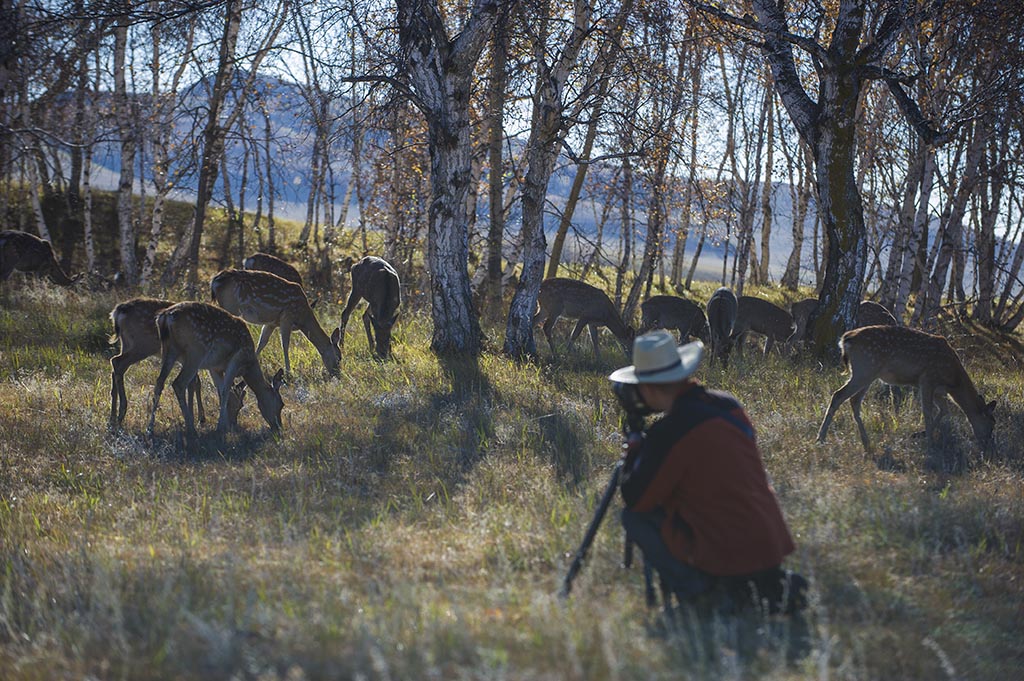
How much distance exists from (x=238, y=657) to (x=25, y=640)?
50.5 inches

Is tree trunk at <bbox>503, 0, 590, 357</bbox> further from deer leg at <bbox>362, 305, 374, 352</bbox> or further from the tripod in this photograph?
the tripod

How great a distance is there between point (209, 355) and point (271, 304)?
3406mm

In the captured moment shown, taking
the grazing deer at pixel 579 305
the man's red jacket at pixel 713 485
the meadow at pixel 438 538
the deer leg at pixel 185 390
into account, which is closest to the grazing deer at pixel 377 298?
the meadow at pixel 438 538

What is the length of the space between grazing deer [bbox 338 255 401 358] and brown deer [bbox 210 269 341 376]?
2.55 ft

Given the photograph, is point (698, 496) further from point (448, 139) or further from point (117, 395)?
point (448, 139)

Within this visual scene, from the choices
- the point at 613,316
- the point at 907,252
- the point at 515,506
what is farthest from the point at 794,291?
the point at 515,506

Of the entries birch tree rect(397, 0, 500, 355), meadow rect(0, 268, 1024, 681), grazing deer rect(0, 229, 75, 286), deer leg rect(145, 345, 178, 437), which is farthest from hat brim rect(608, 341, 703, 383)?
grazing deer rect(0, 229, 75, 286)

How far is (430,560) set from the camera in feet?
20.1

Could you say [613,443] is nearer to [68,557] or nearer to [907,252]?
[68,557]

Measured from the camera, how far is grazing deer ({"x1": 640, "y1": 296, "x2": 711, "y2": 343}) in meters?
17.0

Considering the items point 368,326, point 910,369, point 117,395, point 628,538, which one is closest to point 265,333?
point 368,326

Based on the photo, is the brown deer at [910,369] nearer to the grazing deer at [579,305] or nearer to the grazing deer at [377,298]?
the grazing deer at [579,305]

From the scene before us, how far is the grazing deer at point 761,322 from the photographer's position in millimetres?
16625

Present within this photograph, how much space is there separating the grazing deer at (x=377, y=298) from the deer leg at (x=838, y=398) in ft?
21.9
